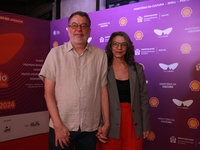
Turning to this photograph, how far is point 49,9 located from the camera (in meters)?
5.34

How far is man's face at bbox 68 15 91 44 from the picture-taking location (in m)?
1.76

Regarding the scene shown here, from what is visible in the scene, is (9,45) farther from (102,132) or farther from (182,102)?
(182,102)

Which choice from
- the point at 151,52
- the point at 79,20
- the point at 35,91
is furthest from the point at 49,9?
the point at 79,20

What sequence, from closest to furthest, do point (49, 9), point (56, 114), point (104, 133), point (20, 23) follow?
1. point (56, 114)
2. point (104, 133)
3. point (20, 23)
4. point (49, 9)

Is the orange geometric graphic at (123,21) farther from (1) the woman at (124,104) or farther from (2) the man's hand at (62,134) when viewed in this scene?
(2) the man's hand at (62,134)

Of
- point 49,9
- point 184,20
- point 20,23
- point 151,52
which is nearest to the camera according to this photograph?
point 184,20

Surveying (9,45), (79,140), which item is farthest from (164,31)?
(9,45)

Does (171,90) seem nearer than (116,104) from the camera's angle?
No

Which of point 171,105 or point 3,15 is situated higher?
point 3,15

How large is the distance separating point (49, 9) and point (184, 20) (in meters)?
3.80

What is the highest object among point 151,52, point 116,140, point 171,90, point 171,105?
point 151,52

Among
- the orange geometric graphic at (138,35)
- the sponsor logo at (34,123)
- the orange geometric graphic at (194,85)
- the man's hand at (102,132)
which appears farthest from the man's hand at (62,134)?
the sponsor logo at (34,123)

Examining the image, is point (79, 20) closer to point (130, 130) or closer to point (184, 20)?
point (130, 130)

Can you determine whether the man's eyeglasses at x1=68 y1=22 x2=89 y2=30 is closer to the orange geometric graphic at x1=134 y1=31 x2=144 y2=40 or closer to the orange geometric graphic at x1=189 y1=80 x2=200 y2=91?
the orange geometric graphic at x1=134 y1=31 x2=144 y2=40
